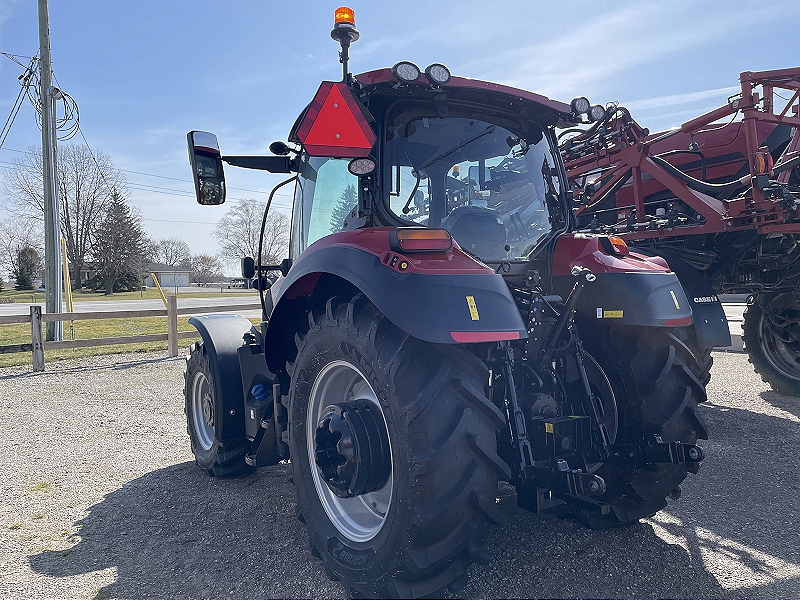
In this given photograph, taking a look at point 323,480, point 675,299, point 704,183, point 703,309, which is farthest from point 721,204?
point 323,480

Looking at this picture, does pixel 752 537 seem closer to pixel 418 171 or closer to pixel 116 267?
pixel 418 171

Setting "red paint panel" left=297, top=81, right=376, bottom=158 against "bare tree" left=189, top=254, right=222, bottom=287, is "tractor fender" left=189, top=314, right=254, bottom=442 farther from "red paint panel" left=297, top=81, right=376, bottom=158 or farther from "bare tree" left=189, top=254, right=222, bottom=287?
"bare tree" left=189, top=254, right=222, bottom=287

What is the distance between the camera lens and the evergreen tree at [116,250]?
47.5 metres

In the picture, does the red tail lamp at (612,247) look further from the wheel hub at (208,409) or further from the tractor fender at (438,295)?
the wheel hub at (208,409)

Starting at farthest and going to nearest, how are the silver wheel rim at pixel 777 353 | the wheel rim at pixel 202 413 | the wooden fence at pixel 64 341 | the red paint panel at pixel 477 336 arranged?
the wooden fence at pixel 64 341
the silver wheel rim at pixel 777 353
the wheel rim at pixel 202 413
the red paint panel at pixel 477 336

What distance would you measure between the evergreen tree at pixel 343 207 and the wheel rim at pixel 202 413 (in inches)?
72.6

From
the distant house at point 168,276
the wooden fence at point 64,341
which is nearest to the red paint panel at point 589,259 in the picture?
the wooden fence at point 64,341

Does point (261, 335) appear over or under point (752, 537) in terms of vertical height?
over

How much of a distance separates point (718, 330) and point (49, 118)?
13361 mm

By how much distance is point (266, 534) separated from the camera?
10.4 feet

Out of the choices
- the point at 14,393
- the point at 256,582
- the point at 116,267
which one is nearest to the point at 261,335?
the point at 256,582

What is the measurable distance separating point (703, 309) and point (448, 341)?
4005 millimetres

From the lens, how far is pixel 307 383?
2.79 m

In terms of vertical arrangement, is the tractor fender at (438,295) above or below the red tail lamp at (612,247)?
below
